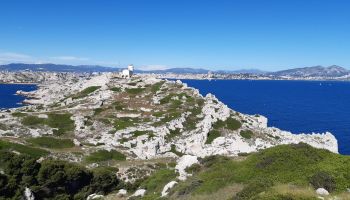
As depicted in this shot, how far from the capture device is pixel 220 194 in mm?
32844

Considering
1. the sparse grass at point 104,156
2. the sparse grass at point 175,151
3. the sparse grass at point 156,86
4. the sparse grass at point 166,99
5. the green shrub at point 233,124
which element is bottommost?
the sparse grass at point 175,151

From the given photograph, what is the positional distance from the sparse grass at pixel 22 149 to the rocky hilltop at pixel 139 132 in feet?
3.65

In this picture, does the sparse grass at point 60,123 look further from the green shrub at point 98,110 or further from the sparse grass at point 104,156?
the sparse grass at point 104,156

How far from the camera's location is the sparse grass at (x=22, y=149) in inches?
2484

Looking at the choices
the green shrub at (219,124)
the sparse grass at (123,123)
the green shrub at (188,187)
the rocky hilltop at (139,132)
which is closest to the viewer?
the green shrub at (188,187)

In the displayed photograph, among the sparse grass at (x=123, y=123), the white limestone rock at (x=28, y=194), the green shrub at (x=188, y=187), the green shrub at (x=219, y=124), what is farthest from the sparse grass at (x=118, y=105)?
the green shrub at (x=188, y=187)

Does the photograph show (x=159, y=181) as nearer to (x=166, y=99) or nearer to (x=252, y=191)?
(x=252, y=191)

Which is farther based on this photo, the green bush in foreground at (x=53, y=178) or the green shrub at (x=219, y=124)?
the green shrub at (x=219, y=124)

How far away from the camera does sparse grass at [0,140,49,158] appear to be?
→ 6309 centimetres

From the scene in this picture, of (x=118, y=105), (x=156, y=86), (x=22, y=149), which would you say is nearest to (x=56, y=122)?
(x=118, y=105)

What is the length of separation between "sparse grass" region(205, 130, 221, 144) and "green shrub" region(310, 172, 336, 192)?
51341 millimetres

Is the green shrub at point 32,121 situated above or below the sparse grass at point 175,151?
above

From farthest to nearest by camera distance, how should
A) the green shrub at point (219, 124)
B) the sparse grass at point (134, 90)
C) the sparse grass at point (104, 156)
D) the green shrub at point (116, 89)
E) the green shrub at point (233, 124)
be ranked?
the green shrub at point (116, 89) → the sparse grass at point (134, 90) → the green shrub at point (233, 124) → the green shrub at point (219, 124) → the sparse grass at point (104, 156)

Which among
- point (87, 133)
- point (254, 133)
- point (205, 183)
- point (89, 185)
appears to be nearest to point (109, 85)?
point (87, 133)
